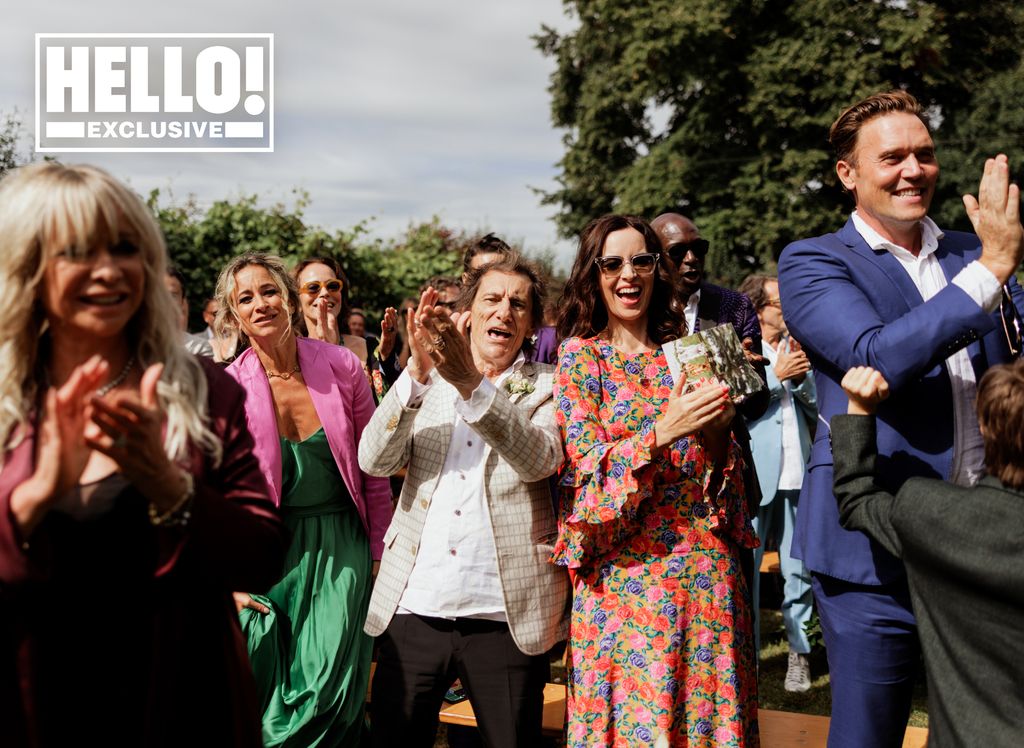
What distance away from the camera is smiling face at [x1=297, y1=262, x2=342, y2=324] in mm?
5930

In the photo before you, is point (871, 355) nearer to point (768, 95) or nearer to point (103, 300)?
point (103, 300)

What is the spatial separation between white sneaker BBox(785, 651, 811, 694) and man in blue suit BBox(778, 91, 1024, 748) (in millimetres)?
3711

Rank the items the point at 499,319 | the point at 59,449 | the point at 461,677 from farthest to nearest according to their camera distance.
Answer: the point at 499,319 → the point at 461,677 → the point at 59,449

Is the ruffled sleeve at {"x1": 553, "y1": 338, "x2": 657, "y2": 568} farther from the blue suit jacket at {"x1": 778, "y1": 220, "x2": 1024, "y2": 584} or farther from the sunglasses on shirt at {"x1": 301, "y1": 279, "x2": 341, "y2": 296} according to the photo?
the sunglasses on shirt at {"x1": 301, "y1": 279, "x2": 341, "y2": 296}

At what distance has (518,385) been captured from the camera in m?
3.57

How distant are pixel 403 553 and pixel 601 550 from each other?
2.41ft

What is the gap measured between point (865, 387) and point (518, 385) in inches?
53.8

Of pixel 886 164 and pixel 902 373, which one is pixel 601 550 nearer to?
pixel 902 373

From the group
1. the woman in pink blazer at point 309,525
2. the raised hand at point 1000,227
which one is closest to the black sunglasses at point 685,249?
the woman in pink blazer at point 309,525

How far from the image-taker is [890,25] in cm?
2341

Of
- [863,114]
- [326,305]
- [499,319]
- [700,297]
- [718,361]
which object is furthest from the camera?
[326,305]

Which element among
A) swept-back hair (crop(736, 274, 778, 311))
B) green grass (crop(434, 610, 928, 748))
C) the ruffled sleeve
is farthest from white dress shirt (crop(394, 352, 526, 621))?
swept-back hair (crop(736, 274, 778, 311))

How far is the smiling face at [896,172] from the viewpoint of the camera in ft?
9.30

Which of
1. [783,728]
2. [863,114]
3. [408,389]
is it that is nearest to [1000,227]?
[863,114]
